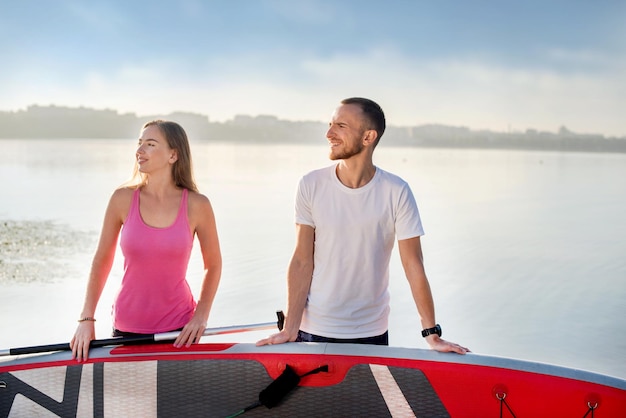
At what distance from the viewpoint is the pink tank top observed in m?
2.15

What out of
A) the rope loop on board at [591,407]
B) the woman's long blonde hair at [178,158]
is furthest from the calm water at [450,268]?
the rope loop on board at [591,407]

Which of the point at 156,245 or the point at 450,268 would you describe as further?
the point at 450,268

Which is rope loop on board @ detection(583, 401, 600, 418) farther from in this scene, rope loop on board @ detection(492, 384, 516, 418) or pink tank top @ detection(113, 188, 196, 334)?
pink tank top @ detection(113, 188, 196, 334)

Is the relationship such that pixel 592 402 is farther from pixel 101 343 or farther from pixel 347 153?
pixel 101 343

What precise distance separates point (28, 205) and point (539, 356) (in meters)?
9.35

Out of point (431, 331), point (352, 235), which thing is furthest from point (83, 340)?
point (431, 331)

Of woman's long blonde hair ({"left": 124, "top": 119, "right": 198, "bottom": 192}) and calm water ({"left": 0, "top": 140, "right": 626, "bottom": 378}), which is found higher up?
woman's long blonde hair ({"left": 124, "top": 119, "right": 198, "bottom": 192})

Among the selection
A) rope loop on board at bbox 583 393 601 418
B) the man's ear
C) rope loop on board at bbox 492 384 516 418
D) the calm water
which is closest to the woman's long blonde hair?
the man's ear

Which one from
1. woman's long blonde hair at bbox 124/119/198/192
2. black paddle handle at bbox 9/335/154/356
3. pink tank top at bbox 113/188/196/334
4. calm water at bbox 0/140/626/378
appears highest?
woman's long blonde hair at bbox 124/119/198/192

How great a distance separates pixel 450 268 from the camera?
7.65 m

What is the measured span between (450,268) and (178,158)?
572 centimetres

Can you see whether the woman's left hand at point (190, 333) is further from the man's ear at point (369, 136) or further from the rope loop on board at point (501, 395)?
the rope loop on board at point (501, 395)

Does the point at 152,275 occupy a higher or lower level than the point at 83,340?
higher

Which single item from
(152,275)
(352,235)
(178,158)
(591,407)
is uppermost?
(178,158)
